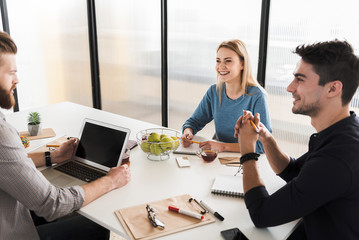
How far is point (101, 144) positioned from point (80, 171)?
0.54 ft

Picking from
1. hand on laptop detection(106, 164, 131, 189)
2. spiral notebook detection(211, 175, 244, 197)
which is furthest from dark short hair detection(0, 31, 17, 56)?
spiral notebook detection(211, 175, 244, 197)

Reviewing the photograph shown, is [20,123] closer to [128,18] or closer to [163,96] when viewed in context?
[163,96]

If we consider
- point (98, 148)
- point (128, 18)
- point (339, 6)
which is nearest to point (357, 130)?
point (98, 148)

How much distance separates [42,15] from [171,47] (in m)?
1.67

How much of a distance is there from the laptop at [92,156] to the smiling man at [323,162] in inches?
23.1

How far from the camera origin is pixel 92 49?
460 centimetres

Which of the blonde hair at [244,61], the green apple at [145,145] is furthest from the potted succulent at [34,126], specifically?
the blonde hair at [244,61]

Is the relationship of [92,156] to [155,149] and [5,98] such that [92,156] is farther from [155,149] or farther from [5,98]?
[5,98]

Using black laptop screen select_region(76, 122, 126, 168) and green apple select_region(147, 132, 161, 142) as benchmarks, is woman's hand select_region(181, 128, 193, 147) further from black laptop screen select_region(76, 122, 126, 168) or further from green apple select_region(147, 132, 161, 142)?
black laptop screen select_region(76, 122, 126, 168)

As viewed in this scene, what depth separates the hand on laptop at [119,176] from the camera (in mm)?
1467

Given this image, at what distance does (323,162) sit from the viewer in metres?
1.08

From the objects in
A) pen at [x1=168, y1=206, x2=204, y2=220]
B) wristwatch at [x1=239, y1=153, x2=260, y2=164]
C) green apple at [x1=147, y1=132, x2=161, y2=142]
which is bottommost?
pen at [x1=168, y1=206, x2=204, y2=220]

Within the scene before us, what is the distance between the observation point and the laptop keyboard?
1552mm

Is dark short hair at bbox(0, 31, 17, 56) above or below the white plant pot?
above
